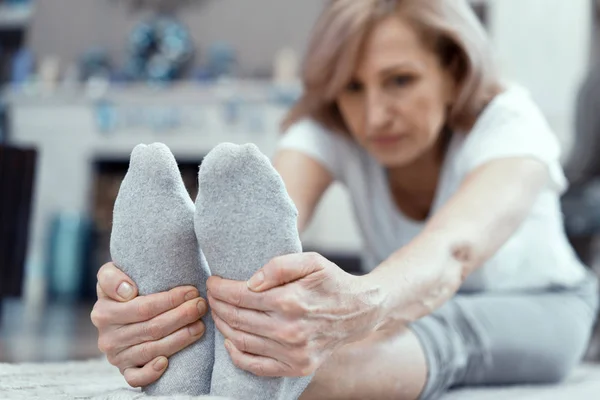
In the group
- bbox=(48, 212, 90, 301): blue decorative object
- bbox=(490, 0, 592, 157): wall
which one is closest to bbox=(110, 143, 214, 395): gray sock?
bbox=(490, 0, 592, 157): wall

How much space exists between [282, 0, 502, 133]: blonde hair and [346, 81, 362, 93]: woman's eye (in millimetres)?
13

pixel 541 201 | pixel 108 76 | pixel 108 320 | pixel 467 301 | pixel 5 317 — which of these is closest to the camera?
pixel 108 320

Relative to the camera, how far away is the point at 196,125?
3.39m

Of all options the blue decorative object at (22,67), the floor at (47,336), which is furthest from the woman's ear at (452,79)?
the blue decorative object at (22,67)

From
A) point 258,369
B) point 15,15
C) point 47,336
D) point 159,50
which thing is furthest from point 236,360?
point 15,15

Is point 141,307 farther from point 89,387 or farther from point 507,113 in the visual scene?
point 507,113

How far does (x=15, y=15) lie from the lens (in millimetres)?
3896

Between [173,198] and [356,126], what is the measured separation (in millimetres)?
403

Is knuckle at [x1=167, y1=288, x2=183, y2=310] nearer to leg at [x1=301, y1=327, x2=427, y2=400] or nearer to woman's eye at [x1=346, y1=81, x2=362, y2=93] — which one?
leg at [x1=301, y1=327, x2=427, y2=400]

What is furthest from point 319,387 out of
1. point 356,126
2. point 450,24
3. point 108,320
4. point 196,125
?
A: point 196,125

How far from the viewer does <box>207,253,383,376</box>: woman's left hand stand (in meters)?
0.49

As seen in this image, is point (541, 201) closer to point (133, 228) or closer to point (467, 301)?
point (467, 301)

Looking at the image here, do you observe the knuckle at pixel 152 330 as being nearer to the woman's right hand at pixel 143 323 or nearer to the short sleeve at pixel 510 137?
the woman's right hand at pixel 143 323

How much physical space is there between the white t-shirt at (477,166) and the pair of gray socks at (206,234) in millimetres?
374
